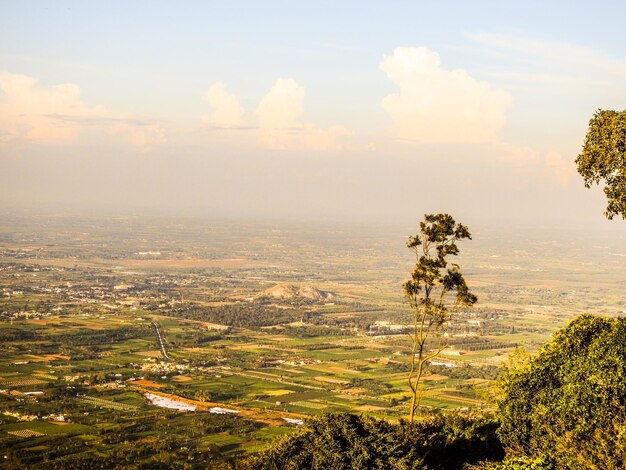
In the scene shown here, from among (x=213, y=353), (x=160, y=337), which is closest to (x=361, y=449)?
(x=213, y=353)

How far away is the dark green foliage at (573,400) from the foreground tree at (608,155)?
406 cm

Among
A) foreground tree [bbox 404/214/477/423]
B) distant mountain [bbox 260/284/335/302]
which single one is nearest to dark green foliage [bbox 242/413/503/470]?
foreground tree [bbox 404/214/477/423]

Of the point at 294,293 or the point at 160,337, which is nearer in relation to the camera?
the point at 160,337

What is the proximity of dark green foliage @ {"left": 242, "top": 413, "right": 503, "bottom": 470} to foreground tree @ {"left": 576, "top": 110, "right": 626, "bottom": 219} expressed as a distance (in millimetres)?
9481

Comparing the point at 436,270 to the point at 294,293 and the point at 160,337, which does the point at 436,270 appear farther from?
the point at 294,293

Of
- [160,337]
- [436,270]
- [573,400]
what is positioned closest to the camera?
[573,400]

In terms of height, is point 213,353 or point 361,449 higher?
point 361,449

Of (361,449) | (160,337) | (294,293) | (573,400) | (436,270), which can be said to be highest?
(436,270)

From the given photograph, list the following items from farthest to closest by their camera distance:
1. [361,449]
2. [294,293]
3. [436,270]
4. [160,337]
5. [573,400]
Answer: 1. [294,293]
2. [160,337]
3. [436,270]
4. [361,449]
5. [573,400]

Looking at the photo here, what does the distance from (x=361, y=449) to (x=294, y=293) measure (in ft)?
447

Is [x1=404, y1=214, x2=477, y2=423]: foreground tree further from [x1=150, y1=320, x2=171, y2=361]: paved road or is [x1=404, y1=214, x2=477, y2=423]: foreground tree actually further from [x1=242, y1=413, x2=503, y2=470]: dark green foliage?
[x1=150, y1=320, x2=171, y2=361]: paved road

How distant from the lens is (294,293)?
156 m

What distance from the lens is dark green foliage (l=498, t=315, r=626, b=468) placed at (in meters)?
18.8

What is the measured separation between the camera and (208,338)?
106 m
